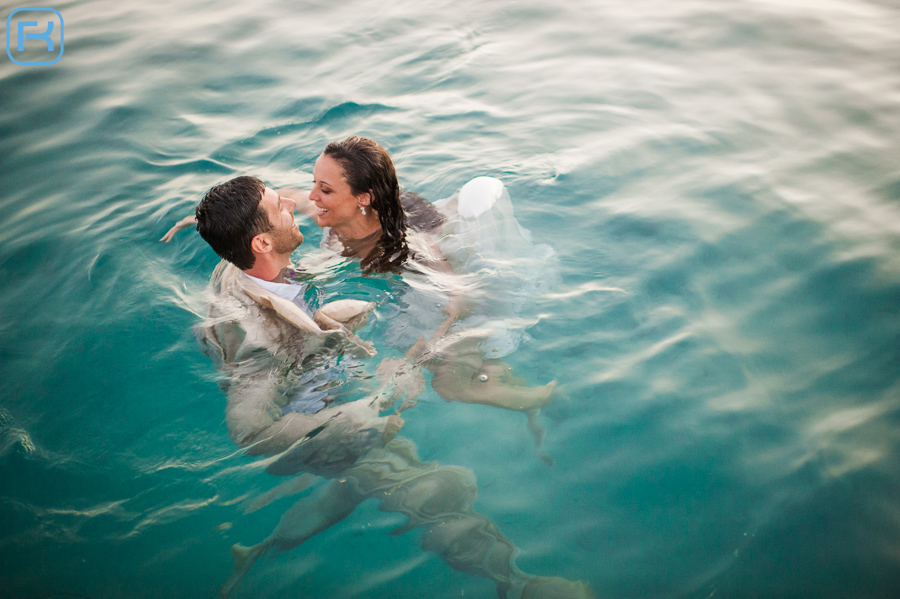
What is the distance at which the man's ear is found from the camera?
410 centimetres

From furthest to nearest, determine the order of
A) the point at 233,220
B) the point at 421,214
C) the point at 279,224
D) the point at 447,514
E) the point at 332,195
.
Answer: the point at 421,214 → the point at 332,195 → the point at 279,224 → the point at 233,220 → the point at 447,514

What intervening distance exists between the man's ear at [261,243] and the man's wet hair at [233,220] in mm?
23

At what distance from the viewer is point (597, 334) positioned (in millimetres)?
4770

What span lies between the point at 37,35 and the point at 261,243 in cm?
1016

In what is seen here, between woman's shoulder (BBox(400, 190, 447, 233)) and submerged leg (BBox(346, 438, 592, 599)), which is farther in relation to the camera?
woman's shoulder (BBox(400, 190, 447, 233))

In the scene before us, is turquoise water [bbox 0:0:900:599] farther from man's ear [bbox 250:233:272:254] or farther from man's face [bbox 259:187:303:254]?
man's ear [bbox 250:233:272:254]

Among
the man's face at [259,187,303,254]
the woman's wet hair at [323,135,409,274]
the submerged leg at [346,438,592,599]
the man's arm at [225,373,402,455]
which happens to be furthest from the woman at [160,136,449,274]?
the submerged leg at [346,438,592,599]

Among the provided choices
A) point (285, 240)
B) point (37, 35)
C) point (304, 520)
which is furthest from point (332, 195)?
point (37, 35)

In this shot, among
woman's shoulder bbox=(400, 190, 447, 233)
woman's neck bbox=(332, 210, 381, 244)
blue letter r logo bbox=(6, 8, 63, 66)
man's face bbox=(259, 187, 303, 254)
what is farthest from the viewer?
blue letter r logo bbox=(6, 8, 63, 66)

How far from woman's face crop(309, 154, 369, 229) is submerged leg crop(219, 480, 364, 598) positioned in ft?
7.76

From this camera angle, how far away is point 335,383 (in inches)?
171

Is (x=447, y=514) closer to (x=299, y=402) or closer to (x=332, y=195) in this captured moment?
(x=299, y=402)

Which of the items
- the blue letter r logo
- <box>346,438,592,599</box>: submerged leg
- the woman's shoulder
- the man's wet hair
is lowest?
<box>346,438,592,599</box>: submerged leg

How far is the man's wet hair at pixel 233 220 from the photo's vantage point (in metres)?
4.02
